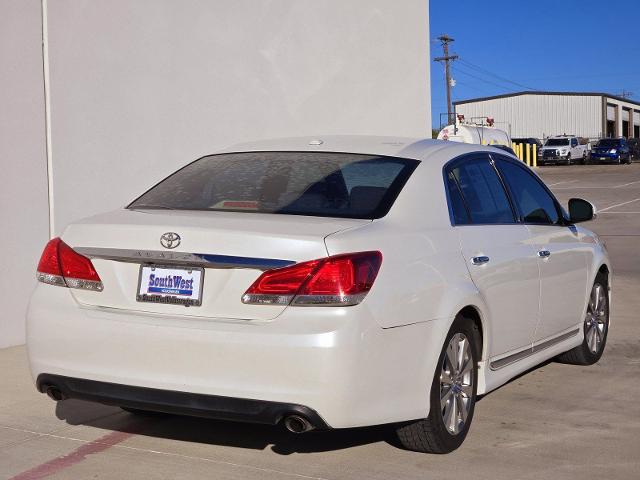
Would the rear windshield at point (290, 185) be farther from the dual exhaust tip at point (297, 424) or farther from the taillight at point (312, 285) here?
the dual exhaust tip at point (297, 424)

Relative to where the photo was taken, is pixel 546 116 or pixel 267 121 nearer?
pixel 267 121

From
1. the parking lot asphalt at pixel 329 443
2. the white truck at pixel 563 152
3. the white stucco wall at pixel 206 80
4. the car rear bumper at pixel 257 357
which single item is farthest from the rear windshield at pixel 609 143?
the car rear bumper at pixel 257 357

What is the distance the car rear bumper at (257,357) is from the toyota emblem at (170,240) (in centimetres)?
26

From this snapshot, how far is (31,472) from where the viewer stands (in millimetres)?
4754

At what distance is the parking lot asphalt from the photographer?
474 cm

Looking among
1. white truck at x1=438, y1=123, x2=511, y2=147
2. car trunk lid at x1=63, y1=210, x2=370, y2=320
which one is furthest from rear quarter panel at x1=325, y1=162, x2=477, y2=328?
white truck at x1=438, y1=123, x2=511, y2=147

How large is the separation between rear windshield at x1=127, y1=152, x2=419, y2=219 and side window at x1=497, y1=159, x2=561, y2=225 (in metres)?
Answer: 1.20

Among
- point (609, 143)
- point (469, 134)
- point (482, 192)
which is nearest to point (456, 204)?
point (482, 192)

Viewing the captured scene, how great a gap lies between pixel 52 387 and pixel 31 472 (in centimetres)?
41

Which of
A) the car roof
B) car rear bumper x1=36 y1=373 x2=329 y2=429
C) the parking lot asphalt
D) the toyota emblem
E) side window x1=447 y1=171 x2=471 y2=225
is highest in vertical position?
the car roof

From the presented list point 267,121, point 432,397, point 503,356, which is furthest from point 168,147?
point 432,397

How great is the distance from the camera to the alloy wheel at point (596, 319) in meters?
7.07

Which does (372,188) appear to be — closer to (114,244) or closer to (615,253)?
(114,244)

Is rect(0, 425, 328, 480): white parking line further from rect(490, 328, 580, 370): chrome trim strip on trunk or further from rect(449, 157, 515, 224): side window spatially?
rect(449, 157, 515, 224): side window
